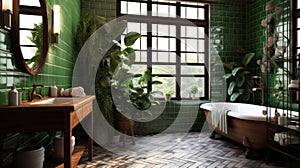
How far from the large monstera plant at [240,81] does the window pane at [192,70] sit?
0.56m

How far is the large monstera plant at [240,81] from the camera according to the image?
16.4ft

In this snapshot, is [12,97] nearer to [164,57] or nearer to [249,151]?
[249,151]

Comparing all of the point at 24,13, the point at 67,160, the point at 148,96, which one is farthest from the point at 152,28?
the point at 67,160

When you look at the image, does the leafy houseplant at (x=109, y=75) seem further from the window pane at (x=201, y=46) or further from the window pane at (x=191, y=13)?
the window pane at (x=201, y=46)

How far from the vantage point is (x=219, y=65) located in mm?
5375

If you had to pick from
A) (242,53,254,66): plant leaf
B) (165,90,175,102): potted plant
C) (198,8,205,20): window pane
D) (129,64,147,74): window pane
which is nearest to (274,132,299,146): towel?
(242,53,254,66): plant leaf

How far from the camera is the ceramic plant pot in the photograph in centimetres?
183

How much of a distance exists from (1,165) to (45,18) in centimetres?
153

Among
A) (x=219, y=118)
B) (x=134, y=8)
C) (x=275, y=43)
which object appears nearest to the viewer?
(x=219, y=118)

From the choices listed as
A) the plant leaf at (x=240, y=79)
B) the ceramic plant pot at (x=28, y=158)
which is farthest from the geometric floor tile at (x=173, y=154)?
the plant leaf at (x=240, y=79)

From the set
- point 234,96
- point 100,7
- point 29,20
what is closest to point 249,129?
point 234,96

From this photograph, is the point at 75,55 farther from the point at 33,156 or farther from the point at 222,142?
the point at 222,142

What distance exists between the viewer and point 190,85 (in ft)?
18.0

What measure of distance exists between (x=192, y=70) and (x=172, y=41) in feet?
2.61
